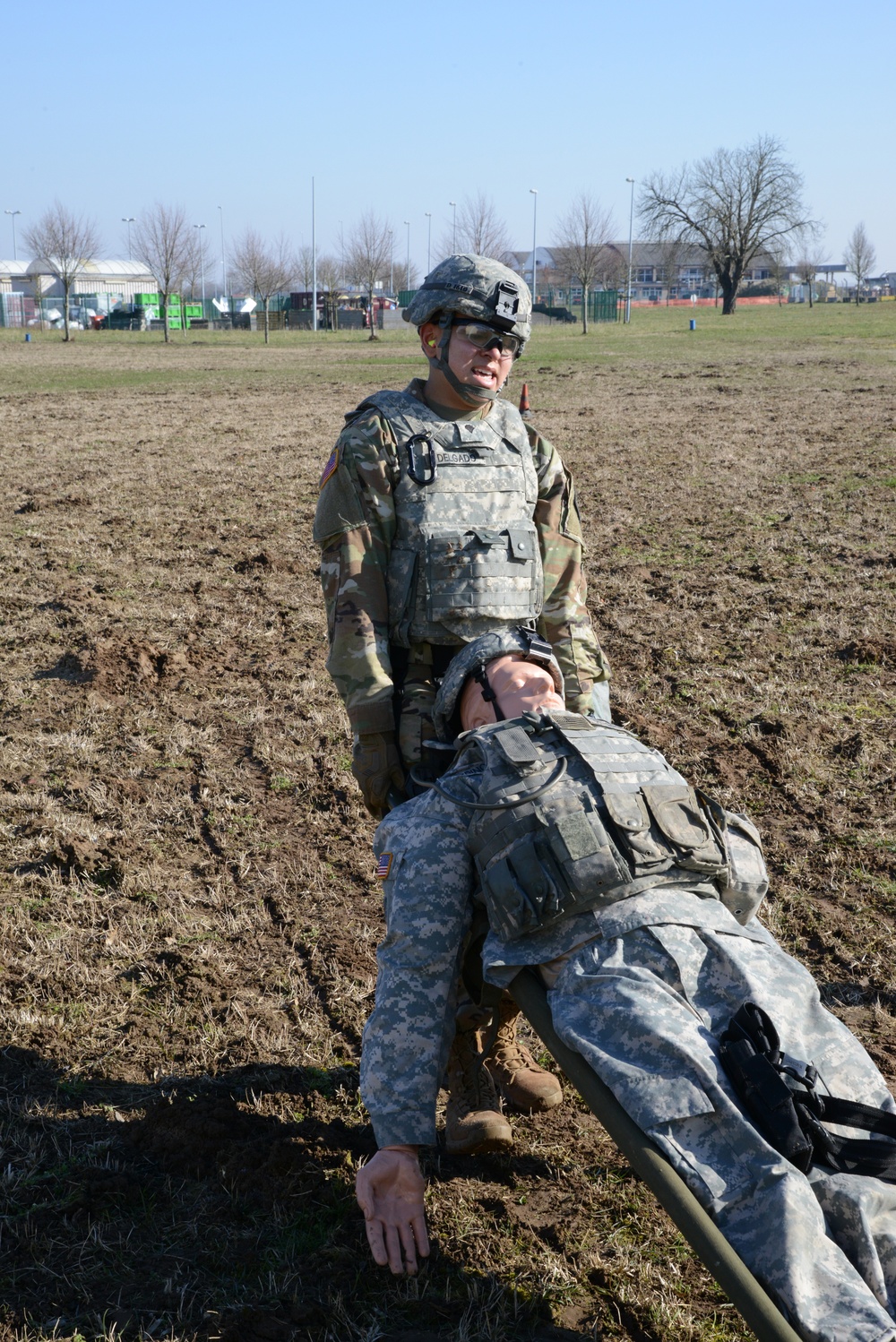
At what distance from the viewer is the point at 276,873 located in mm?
5156

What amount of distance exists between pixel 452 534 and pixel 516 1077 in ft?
5.55

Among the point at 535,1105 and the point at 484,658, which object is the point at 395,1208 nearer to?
the point at 535,1105

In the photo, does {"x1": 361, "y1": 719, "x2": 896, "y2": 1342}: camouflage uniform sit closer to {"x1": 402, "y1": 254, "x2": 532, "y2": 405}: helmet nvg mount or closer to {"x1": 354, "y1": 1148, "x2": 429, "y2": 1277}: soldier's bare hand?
{"x1": 354, "y1": 1148, "x2": 429, "y2": 1277}: soldier's bare hand

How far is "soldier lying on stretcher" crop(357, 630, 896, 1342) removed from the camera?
236 centimetres

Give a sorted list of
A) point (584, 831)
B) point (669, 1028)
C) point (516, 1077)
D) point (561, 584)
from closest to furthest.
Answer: point (669, 1028)
point (584, 831)
point (516, 1077)
point (561, 584)

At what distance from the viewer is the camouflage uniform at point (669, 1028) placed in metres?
→ 2.30

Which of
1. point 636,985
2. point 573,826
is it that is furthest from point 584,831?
point 636,985

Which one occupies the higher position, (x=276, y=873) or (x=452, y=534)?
(x=452, y=534)

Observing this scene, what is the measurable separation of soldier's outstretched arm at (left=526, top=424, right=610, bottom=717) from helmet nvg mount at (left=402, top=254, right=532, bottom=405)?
35cm

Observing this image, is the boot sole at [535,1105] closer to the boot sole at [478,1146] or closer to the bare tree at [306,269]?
the boot sole at [478,1146]

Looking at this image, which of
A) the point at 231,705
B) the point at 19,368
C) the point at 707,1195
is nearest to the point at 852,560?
the point at 231,705

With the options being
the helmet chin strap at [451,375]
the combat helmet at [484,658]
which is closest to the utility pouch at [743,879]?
the combat helmet at [484,658]

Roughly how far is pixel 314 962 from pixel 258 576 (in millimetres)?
5471

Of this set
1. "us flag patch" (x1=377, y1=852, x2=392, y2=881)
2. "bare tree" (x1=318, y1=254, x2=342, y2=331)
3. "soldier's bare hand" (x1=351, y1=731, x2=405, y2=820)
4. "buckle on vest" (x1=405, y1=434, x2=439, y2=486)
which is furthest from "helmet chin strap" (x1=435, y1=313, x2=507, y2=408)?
"bare tree" (x1=318, y1=254, x2=342, y2=331)
